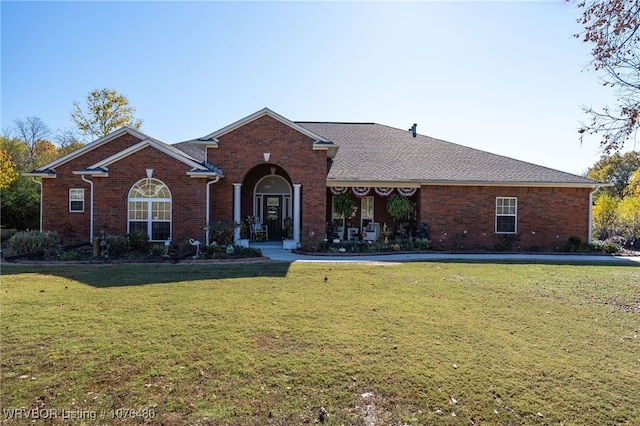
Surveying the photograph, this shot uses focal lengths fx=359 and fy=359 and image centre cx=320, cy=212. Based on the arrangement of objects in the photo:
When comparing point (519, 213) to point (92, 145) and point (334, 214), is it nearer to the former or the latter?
point (334, 214)

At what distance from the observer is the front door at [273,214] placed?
18266mm

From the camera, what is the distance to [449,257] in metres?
13.8

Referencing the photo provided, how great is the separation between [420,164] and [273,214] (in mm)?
7918

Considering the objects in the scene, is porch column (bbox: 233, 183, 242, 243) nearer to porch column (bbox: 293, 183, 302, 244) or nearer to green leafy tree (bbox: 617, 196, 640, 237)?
porch column (bbox: 293, 183, 302, 244)

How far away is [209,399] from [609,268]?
13614 mm

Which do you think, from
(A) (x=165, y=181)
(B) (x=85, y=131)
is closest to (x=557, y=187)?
(A) (x=165, y=181)

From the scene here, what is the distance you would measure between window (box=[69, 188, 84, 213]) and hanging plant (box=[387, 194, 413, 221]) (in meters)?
13.9

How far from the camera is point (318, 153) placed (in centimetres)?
1541

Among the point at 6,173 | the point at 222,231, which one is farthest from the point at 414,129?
the point at 6,173

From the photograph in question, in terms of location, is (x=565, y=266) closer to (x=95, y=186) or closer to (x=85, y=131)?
(x=95, y=186)

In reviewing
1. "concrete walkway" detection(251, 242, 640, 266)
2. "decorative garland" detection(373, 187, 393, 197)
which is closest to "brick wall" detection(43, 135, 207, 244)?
"concrete walkway" detection(251, 242, 640, 266)

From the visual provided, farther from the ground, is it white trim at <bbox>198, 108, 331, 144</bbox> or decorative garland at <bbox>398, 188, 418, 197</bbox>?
white trim at <bbox>198, 108, 331, 144</bbox>

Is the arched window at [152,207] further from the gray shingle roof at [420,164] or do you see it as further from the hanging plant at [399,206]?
the hanging plant at [399,206]

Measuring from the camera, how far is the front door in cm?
1827
